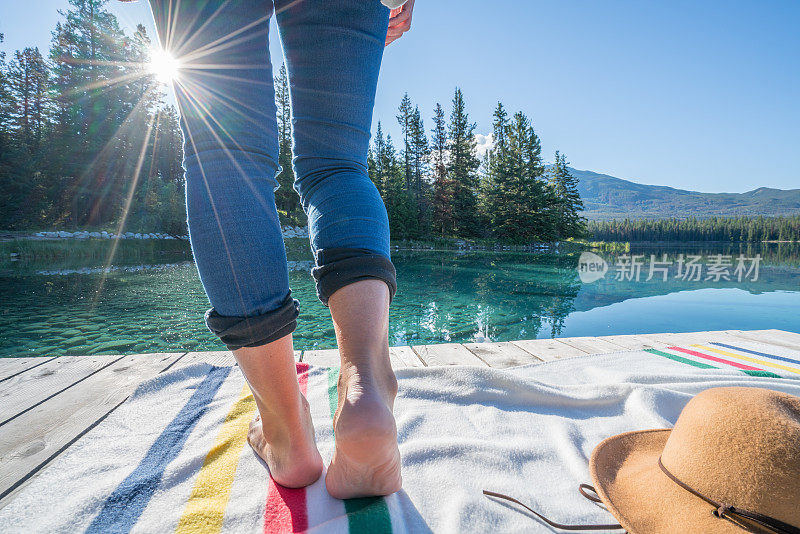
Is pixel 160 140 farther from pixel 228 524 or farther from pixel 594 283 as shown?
pixel 228 524

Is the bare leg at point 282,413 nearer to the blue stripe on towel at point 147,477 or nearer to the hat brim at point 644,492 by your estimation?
the blue stripe on towel at point 147,477

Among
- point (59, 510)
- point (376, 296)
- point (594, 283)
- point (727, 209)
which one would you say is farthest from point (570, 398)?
point (727, 209)

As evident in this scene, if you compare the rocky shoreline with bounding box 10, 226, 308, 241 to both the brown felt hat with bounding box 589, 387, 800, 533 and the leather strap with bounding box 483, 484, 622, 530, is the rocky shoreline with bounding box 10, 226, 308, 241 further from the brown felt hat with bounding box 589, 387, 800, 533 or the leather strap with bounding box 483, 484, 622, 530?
the brown felt hat with bounding box 589, 387, 800, 533

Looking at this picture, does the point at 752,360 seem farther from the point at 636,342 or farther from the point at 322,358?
the point at 322,358

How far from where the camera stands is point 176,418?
0.86 meters

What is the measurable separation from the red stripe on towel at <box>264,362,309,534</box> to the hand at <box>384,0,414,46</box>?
0.86m

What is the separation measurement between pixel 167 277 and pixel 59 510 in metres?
7.20

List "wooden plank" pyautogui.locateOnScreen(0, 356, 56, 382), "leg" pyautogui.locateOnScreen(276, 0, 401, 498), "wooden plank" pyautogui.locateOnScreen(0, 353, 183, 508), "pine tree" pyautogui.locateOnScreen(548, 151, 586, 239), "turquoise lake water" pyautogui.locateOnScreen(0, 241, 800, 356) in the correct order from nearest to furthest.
A: "leg" pyautogui.locateOnScreen(276, 0, 401, 498) → "wooden plank" pyautogui.locateOnScreen(0, 353, 183, 508) → "wooden plank" pyautogui.locateOnScreen(0, 356, 56, 382) → "turquoise lake water" pyautogui.locateOnScreen(0, 241, 800, 356) → "pine tree" pyautogui.locateOnScreen(548, 151, 586, 239)

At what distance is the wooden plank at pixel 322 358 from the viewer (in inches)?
50.9

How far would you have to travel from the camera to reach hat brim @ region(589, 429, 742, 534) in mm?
441

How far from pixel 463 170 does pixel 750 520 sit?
23493mm

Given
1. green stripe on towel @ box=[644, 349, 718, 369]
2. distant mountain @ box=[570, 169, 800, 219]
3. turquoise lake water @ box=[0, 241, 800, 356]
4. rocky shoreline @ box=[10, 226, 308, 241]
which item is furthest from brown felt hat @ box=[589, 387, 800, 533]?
distant mountain @ box=[570, 169, 800, 219]

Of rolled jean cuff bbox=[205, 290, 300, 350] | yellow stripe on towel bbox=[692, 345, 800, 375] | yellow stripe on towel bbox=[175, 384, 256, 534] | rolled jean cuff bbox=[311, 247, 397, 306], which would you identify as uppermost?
rolled jean cuff bbox=[311, 247, 397, 306]

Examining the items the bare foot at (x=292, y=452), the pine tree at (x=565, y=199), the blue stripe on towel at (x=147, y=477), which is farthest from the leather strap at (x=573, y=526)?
the pine tree at (x=565, y=199)
